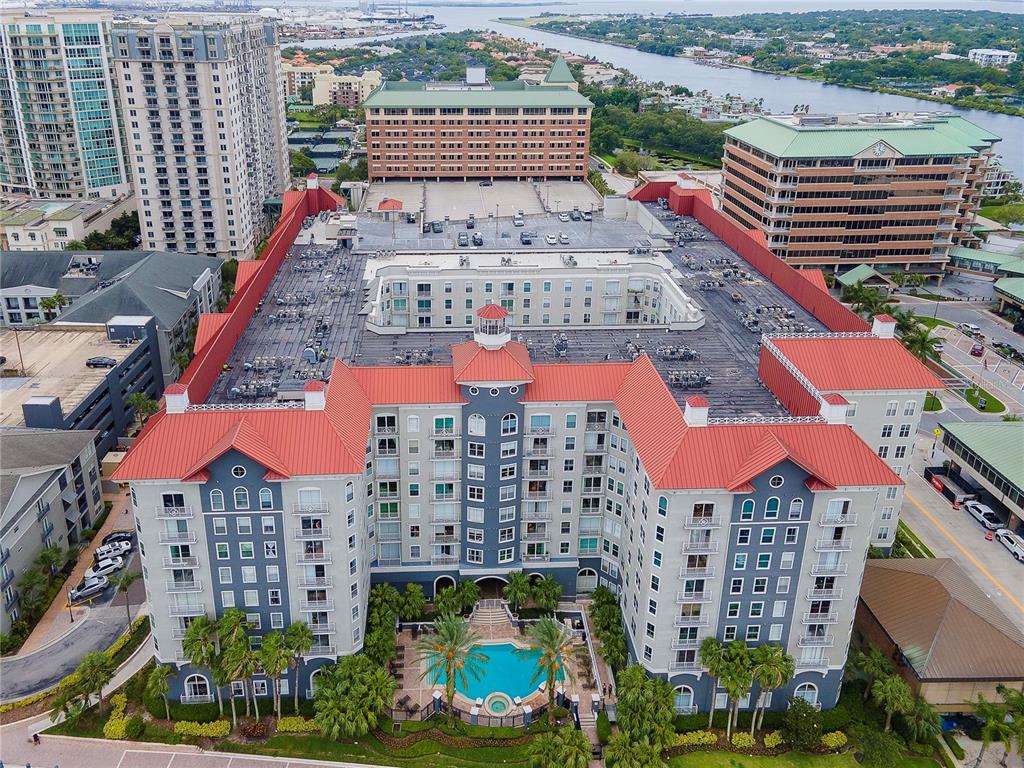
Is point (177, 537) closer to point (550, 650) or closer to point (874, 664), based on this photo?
point (550, 650)

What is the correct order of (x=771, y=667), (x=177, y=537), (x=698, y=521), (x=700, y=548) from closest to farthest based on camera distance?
1. (x=698, y=521)
2. (x=700, y=548)
3. (x=771, y=667)
4. (x=177, y=537)

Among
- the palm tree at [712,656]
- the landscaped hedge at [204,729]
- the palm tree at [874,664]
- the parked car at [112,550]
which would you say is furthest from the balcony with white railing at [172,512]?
the palm tree at [874,664]

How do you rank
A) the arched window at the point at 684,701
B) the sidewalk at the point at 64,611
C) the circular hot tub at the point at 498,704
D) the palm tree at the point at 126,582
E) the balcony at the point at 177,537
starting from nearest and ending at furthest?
the balcony at the point at 177,537, the arched window at the point at 684,701, the circular hot tub at the point at 498,704, the palm tree at the point at 126,582, the sidewalk at the point at 64,611

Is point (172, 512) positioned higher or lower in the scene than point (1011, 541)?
higher

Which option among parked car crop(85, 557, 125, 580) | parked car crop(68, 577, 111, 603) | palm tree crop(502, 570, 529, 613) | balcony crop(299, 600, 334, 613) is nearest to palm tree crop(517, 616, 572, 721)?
palm tree crop(502, 570, 529, 613)

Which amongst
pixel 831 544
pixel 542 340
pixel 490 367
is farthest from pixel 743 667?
pixel 542 340

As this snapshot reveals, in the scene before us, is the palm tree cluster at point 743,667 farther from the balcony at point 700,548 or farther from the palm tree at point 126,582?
the palm tree at point 126,582
